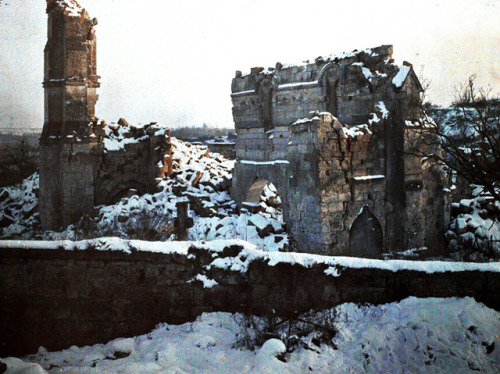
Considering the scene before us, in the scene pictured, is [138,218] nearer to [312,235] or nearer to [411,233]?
[312,235]

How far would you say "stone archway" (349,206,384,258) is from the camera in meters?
12.3

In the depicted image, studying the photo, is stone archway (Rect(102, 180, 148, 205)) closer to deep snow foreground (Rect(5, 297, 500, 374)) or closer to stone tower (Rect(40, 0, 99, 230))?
stone tower (Rect(40, 0, 99, 230))

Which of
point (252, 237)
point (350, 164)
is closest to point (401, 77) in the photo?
point (350, 164)

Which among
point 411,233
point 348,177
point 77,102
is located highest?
point 77,102

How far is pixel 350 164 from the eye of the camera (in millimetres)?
11953

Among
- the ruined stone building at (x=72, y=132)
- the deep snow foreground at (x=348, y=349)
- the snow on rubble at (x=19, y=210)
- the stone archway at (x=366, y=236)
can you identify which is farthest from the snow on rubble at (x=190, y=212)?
the deep snow foreground at (x=348, y=349)

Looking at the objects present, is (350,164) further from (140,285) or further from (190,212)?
(140,285)

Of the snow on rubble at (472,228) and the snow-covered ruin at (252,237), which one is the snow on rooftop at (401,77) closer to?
the snow-covered ruin at (252,237)

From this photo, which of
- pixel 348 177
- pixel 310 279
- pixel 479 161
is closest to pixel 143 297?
pixel 310 279

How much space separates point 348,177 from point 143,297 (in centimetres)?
710

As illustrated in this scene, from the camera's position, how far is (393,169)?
1287 cm

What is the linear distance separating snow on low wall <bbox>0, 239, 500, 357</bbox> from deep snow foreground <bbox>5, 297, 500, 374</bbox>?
10.4 inches

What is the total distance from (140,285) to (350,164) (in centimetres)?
721

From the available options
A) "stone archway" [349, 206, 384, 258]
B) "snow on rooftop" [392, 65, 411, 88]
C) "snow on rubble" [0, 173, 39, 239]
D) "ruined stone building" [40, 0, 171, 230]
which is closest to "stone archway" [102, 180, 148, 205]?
"ruined stone building" [40, 0, 171, 230]
